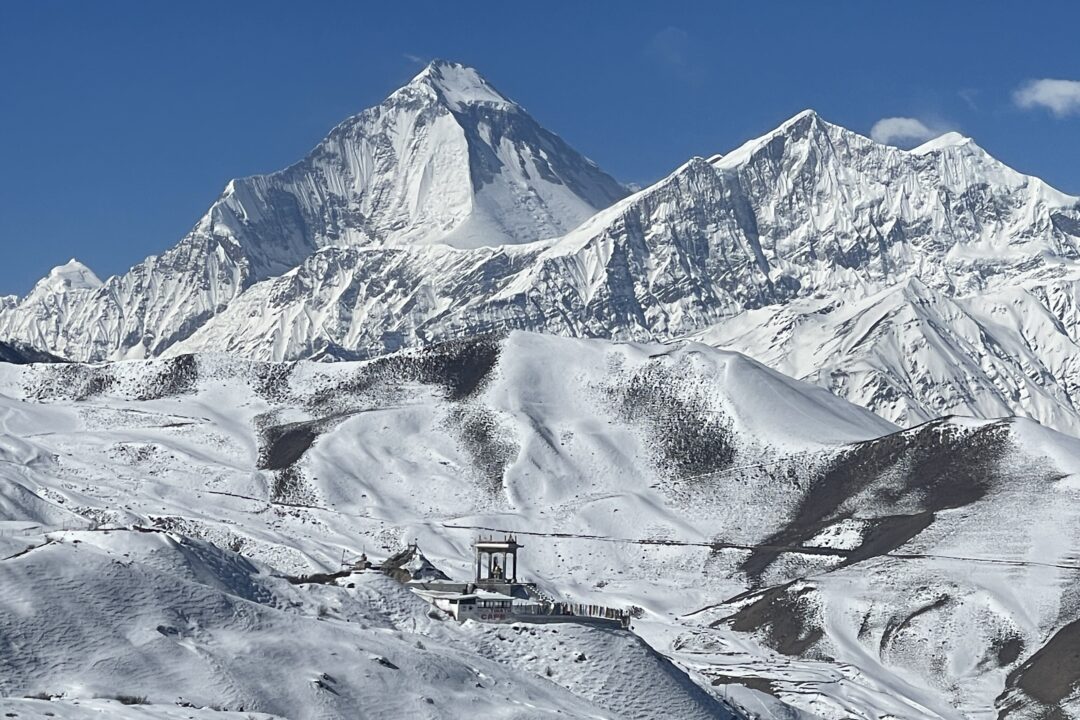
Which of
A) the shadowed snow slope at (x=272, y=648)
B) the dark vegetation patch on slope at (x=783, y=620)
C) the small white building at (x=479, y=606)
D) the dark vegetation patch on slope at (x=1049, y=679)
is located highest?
the dark vegetation patch on slope at (x=783, y=620)

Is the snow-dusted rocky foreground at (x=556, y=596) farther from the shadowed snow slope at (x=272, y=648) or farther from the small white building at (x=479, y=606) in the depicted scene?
the small white building at (x=479, y=606)

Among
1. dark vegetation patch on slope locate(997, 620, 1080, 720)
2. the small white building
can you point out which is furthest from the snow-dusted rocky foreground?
the small white building

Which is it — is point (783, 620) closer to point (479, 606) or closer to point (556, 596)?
point (556, 596)

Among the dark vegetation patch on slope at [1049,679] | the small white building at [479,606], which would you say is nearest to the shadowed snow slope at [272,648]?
the small white building at [479,606]

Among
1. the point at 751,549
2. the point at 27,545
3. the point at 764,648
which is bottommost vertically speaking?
the point at 27,545

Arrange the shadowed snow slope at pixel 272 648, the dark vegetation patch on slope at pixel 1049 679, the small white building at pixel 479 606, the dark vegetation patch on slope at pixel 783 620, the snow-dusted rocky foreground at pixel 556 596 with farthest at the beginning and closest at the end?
the dark vegetation patch on slope at pixel 783 620, the dark vegetation patch on slope at pixel 1049 679, the small white building at pixel 479 606, the snow-dusted rocky foreground at pixel 556 596, the shadowed snow slope at pixel 272 648

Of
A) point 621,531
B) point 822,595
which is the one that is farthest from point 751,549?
point 822,595

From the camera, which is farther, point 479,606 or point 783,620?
point 783,620

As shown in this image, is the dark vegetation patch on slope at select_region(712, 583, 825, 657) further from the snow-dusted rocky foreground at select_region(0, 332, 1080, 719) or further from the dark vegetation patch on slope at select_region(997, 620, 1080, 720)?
the dark vegetation patch on slope at select_region(997, 620, 1080, 720)

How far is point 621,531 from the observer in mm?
196500

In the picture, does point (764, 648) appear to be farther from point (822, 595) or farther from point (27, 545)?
point (27, 545)

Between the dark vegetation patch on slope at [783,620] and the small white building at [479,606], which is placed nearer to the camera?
the small white building at [479,606]

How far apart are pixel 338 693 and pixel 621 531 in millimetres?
133857

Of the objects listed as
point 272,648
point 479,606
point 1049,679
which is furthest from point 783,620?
point 272,648
